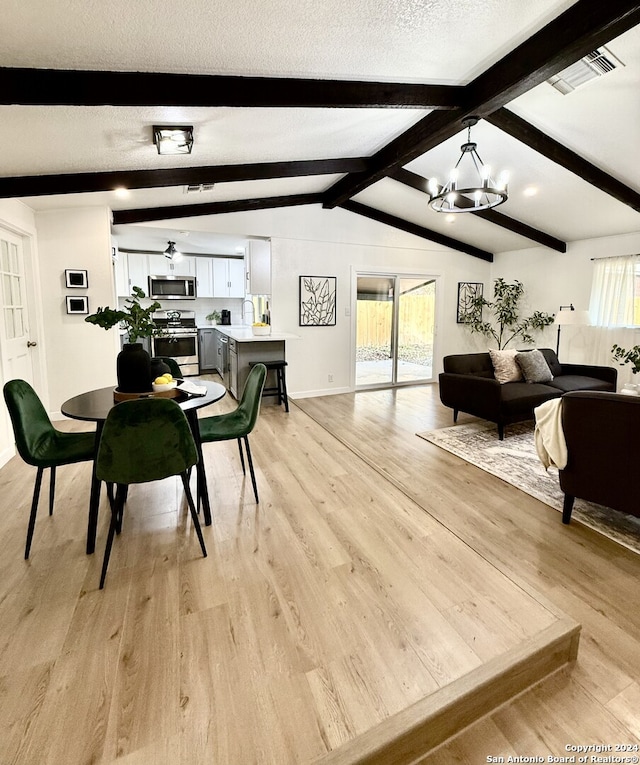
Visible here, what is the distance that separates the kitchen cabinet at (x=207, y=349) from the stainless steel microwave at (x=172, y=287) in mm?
702

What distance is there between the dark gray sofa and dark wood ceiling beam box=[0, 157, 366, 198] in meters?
2.48

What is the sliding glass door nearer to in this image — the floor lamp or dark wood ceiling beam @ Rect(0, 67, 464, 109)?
the floor lamp

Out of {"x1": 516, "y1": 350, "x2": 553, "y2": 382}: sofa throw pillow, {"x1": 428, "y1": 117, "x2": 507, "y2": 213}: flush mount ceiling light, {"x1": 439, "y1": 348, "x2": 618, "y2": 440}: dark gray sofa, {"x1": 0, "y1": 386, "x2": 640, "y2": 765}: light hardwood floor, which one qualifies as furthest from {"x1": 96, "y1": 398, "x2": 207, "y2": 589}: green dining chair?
{"x1": 516, "y1": 350, "x2": 553, "y2": 382}: sofa throw pillow

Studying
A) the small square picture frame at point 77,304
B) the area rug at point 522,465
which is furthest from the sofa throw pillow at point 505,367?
the small square picture frame at point 77,304

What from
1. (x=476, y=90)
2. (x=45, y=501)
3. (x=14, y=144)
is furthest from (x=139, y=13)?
(x=45, y=501)

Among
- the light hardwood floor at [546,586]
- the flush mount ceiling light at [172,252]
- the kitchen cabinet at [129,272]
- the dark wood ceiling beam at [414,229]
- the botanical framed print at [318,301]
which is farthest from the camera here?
the kitchen cabinet at [129,272]

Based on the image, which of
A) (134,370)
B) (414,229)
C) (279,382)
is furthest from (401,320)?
(134,370)

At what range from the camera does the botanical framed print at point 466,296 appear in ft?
23.4

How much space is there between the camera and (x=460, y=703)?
131 cm

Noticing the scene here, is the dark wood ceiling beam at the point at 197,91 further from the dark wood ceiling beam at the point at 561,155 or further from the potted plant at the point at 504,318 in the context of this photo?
the potted plant at the point at 504,318

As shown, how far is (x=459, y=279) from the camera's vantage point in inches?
279

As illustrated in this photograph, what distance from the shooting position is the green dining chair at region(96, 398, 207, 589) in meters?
1.80

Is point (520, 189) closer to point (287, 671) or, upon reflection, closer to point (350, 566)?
point (350, 566)

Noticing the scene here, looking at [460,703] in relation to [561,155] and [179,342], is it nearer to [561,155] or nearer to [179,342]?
[561,155]
